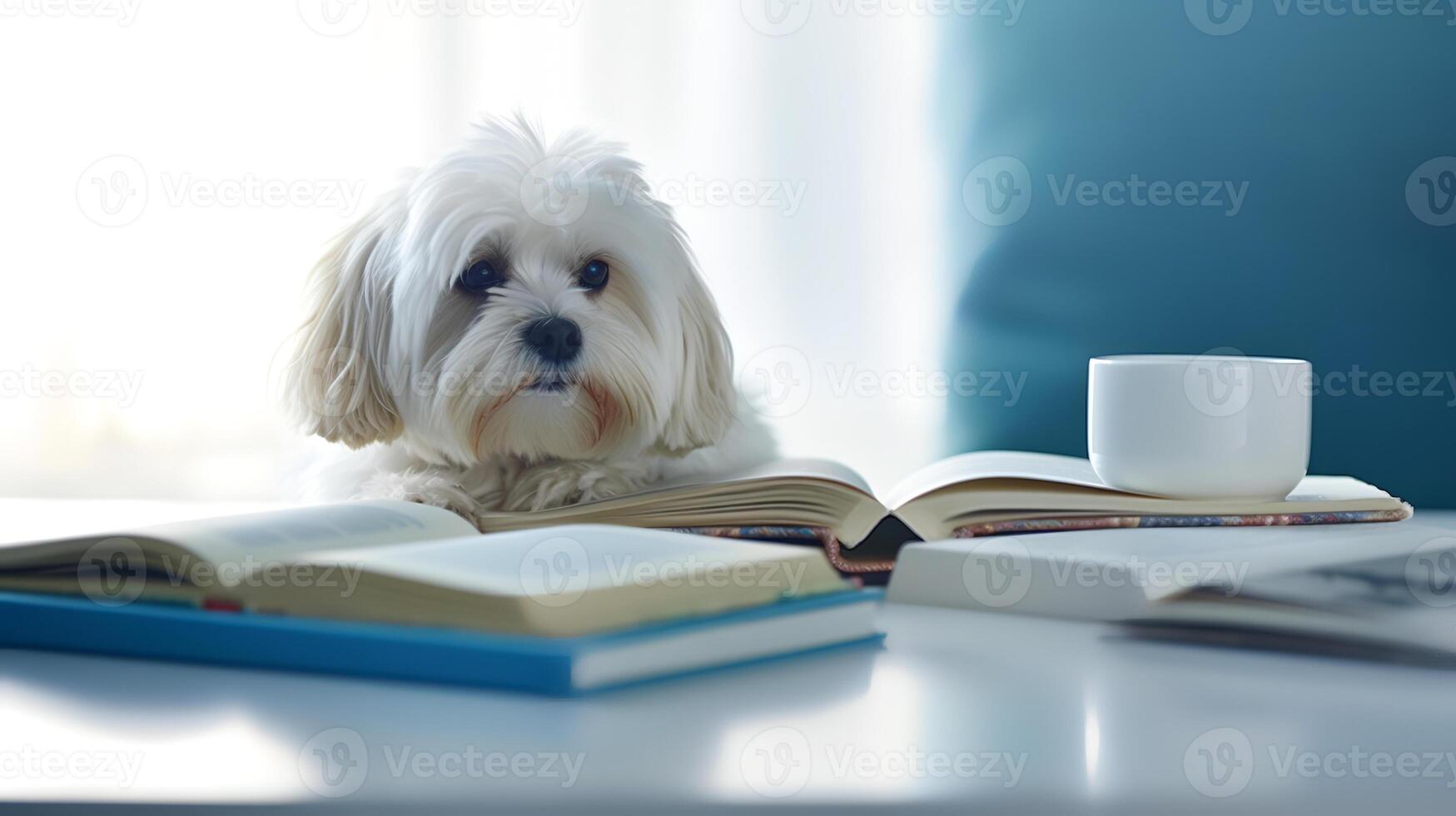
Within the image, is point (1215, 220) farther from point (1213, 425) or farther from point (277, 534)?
point (277, 534)

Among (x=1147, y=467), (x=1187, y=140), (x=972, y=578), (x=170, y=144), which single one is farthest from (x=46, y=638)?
(x=1187, y=140)

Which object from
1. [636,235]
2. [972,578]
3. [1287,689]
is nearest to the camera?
[1287,689]

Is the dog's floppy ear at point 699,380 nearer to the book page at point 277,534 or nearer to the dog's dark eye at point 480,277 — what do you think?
the dog's dark eye at point 480,277

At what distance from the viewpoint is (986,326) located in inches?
72.1

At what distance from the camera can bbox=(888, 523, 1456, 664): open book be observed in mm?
725

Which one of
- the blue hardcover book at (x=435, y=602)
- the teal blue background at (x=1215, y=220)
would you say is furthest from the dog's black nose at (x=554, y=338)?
the teal blue background at (x=1215, y=220)

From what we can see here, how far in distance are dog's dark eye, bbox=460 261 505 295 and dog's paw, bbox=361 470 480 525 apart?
0.62 ft

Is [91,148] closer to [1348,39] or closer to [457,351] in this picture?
[457,351]

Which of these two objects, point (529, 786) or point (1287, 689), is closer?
Answer: point (529, 786)

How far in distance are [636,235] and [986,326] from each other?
0.77 meters

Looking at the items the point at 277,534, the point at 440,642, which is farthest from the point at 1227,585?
the point at 277,534

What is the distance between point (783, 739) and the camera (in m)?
0.56

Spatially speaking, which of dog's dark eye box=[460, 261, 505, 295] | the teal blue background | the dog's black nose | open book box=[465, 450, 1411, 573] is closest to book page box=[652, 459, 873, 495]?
open book box=[465, 450, 1411, 573]

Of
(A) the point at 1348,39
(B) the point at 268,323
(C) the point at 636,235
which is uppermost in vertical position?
(A) the point at 1348,39
